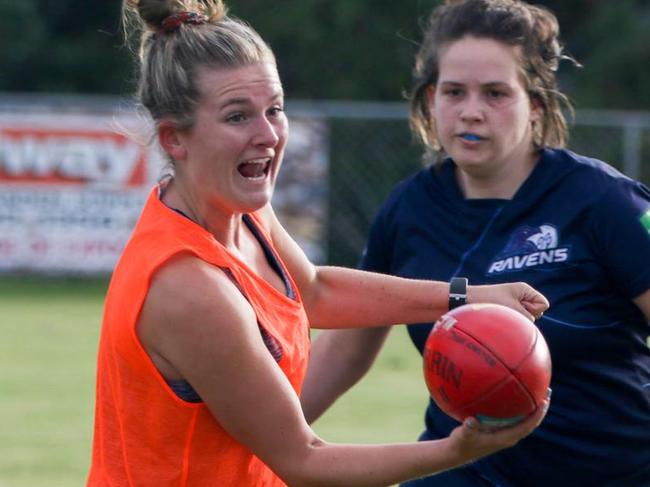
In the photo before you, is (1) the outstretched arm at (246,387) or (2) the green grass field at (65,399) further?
(2) the green grass field at (65,399)

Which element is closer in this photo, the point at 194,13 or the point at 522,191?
the point at 194,13

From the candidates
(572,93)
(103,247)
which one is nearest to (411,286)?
(103,247)

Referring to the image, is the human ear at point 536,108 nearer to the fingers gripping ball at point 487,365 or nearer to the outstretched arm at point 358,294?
the outstretched arm at point 358,294

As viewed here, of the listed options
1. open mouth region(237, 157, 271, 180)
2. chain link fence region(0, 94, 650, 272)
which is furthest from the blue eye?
chain link fence region(0, 94, 650, 272)

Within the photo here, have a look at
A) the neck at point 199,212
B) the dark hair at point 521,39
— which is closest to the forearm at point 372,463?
the neck at point 199,212

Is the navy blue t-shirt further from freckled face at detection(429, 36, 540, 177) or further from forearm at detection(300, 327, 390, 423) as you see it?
forearm at detection(300, 327, 390, 423)

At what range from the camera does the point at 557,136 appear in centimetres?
471

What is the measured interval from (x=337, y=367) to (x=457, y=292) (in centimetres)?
79

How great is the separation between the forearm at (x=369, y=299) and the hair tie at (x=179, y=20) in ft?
3.14

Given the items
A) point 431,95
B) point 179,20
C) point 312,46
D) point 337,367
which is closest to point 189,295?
point 179,20

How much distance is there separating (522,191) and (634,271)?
487 mm

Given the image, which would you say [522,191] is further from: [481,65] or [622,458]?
[622,458]

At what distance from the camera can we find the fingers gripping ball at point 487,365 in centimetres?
342

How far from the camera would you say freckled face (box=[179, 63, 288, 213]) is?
3.65 metres
